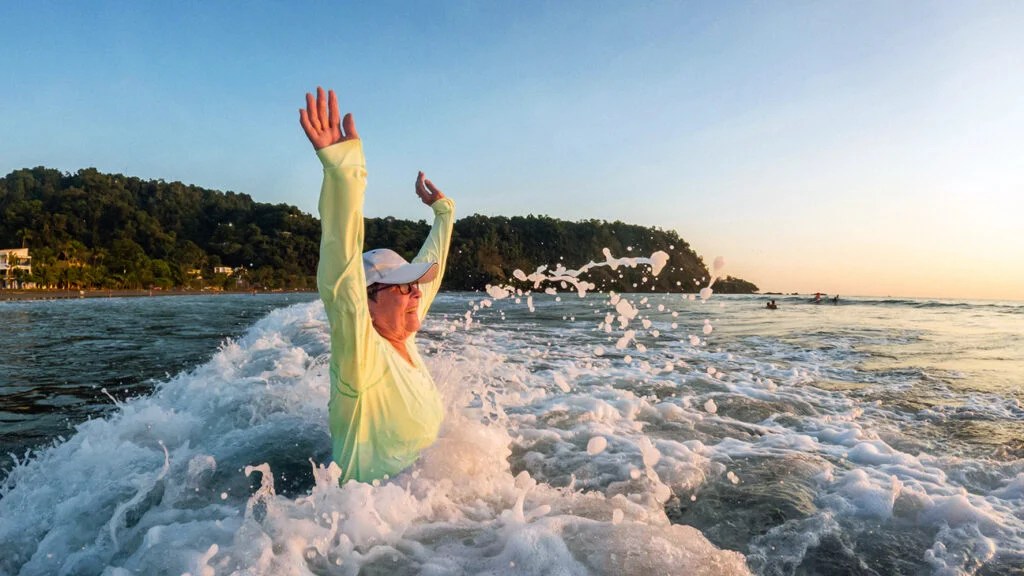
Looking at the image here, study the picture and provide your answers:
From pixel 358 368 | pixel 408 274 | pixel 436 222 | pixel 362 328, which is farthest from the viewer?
pixel 436 222

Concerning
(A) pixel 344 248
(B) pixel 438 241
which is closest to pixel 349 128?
(A) pixel 344 248

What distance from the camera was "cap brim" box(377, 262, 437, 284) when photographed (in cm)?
290

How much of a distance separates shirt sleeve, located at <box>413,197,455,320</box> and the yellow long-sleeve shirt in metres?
0.66

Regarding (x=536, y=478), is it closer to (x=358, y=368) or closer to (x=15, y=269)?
(x=358, y=368)

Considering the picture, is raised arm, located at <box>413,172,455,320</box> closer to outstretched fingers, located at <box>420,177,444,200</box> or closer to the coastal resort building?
outstretched fingers, located at <box>420,177,444,200</box>

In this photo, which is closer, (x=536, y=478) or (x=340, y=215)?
(x=340, y=215)

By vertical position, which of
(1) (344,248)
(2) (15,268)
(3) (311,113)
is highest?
(3) (311,113)

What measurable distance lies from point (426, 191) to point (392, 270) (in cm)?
142

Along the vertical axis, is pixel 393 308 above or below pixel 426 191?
below

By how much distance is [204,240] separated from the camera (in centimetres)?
12112

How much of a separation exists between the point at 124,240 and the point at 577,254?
3966 inches

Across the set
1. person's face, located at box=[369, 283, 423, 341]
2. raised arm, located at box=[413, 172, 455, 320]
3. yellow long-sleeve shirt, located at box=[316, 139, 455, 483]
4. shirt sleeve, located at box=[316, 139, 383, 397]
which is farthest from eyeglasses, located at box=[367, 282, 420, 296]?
raised arm, located at box=[413, 172, 455, 320]

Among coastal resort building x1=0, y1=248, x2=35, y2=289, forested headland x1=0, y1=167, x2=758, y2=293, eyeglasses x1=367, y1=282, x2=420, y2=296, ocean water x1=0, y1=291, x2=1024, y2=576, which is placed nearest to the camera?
ocean water x1=0, y1=291, x2=1024, y2=576

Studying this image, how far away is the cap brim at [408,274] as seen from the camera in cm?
290
